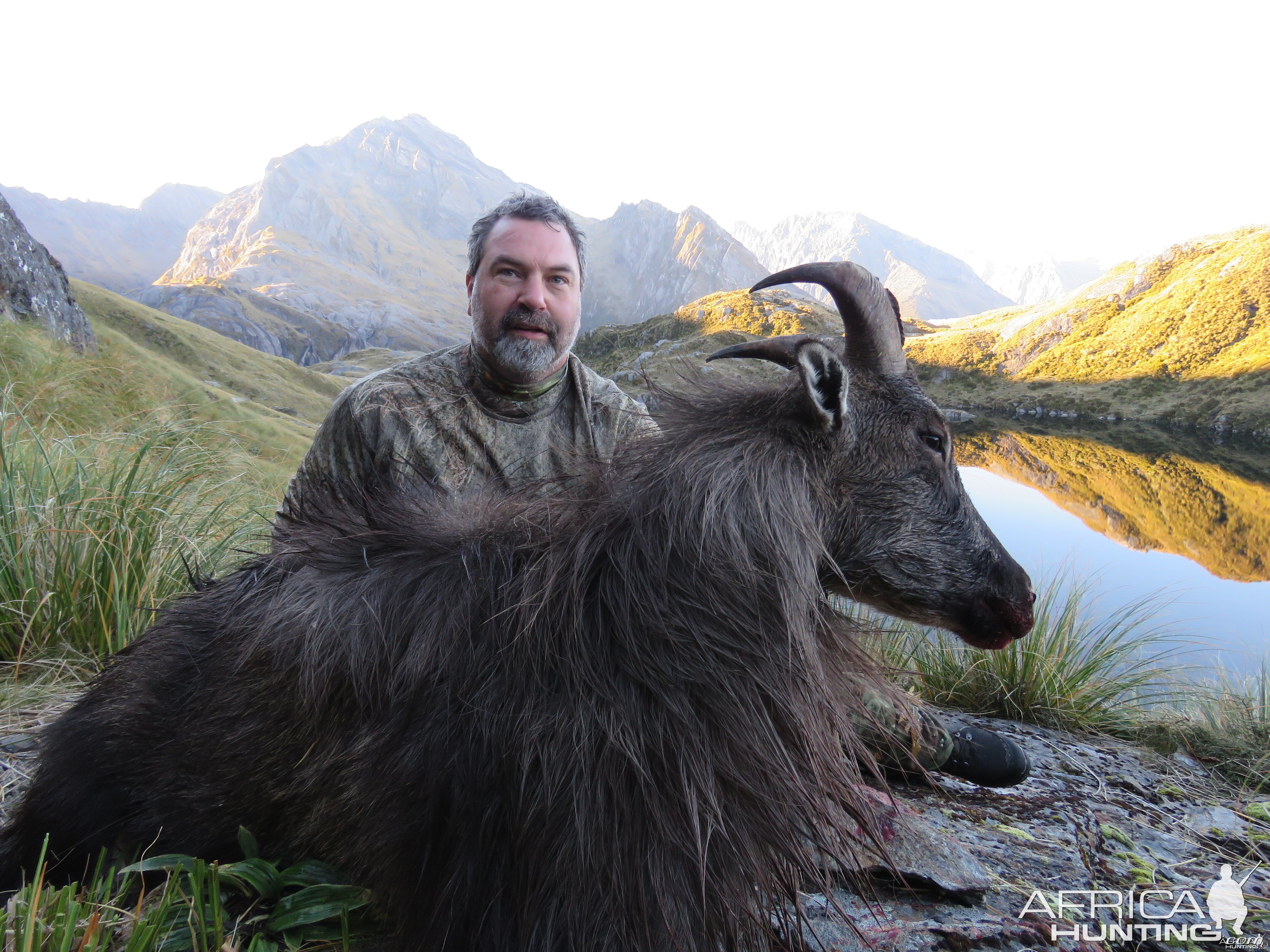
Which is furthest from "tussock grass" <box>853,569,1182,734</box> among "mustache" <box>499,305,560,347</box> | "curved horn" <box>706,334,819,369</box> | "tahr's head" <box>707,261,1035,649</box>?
"mustache" <box>499,305,560,347</box>

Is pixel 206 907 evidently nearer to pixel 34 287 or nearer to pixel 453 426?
A: pixel 453 426

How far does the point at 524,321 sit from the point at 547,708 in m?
2.57

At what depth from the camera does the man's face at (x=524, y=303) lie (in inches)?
151

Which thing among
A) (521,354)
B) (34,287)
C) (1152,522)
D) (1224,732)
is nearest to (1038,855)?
(1224,732)

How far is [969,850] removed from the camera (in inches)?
108

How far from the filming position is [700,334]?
33.5m

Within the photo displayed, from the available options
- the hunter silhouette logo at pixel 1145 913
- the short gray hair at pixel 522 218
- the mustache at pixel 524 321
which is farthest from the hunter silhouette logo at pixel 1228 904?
the short gray hair at pixel 522 218

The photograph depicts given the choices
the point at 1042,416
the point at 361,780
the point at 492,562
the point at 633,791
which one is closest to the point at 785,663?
the point at 633,791

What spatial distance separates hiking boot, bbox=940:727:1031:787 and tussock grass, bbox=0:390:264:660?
3780 mm

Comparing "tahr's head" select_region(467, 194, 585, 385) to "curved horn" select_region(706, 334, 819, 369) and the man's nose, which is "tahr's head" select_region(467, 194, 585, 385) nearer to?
the man's nose

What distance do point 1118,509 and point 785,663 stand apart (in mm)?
18908

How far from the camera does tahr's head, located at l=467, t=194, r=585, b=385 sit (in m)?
3.83

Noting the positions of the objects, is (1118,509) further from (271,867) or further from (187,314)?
(187,314)

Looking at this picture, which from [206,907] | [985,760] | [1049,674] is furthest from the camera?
[1049,674]
